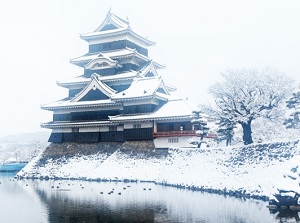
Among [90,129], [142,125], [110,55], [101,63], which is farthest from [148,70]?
[90,129]

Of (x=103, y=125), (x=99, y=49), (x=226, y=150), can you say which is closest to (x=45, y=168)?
(x=103, y=125)

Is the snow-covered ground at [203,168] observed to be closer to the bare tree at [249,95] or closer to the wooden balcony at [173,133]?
the wooden balcony at [173,133]

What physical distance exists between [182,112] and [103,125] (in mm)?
11741

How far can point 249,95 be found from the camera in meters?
42.8

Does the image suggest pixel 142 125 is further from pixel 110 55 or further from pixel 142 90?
pixel 110 55

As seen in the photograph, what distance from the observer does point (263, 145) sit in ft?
105

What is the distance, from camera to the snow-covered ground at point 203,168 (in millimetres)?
28016

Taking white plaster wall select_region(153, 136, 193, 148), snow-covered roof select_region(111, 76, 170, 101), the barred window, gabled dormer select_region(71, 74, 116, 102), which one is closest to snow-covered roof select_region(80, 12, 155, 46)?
gabled dormer select_region(71, 74, 116, 102)

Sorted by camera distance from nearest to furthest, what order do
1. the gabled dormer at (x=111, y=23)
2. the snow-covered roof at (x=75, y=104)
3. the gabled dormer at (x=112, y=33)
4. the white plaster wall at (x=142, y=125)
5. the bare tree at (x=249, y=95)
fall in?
the bare tree at (x=249, y=95) < the white plaster wall at (x=142, y=125) < the snow-covered roof at (x=75, y=104) < the gabled dormer at (x=112, y=33) < the gabled dormer at (x=111, y=23)

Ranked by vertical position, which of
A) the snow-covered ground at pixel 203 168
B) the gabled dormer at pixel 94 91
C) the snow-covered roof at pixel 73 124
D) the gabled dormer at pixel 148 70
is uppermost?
the gabled dormer at pixel 148 70

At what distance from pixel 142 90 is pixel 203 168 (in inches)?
644

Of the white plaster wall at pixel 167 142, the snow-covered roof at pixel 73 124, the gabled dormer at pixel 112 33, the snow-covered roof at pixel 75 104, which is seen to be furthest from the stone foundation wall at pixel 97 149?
the gabled dormer at pixel 112 33

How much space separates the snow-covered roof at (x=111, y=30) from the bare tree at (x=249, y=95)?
18.4 meters

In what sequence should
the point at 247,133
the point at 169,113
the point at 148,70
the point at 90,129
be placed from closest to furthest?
the point at 247,133 < the point at 169,113 < the point at 90,129 < the point at 148,70
